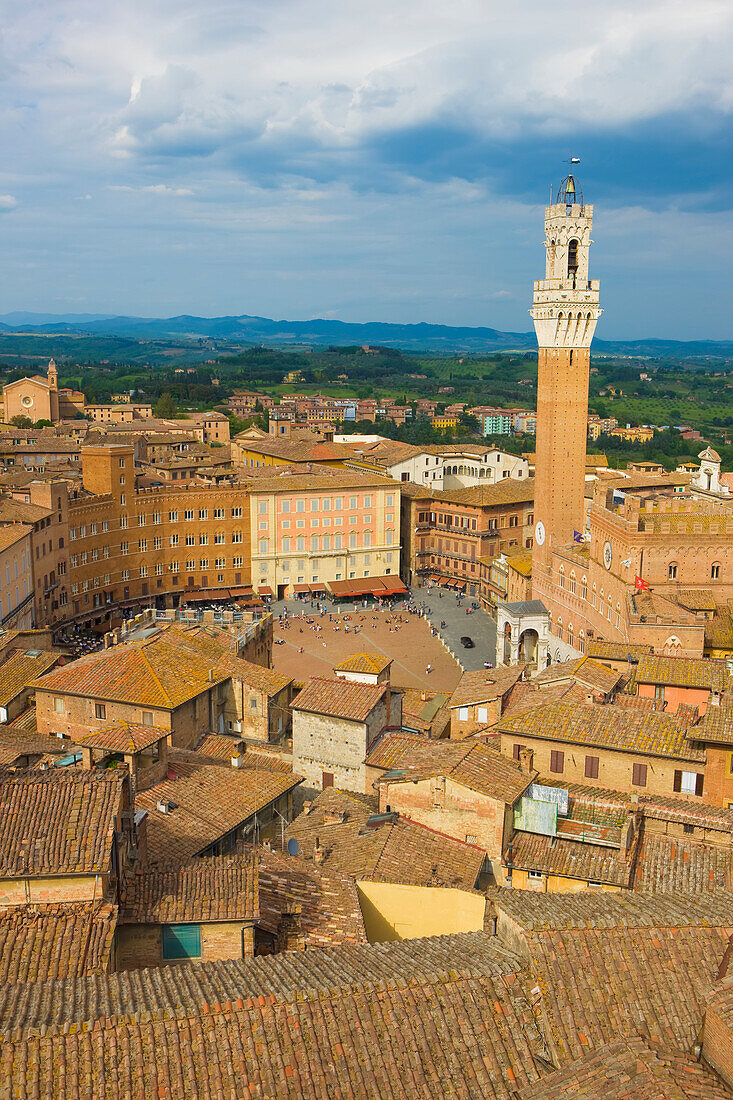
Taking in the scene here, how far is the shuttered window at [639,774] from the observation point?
21891 mm

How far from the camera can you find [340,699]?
24406 mm

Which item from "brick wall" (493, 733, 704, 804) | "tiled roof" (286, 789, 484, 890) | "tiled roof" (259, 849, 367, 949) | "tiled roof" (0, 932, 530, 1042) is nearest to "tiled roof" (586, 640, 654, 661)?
"brick wall" (493, 733, 704, 804)

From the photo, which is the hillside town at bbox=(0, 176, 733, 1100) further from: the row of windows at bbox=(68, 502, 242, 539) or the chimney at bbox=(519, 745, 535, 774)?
the row of windows at bbox=(68, 502, 242, 539)

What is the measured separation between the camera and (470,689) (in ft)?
96.3

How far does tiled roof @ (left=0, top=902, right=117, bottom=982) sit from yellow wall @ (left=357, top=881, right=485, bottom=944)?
4.47 meters

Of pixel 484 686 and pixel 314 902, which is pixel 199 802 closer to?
pixel 314 902

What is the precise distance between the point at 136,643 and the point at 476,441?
440 feet

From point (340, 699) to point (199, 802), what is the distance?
5.85 m

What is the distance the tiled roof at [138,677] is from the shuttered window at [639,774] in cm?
1071

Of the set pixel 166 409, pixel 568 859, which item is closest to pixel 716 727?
pixel 568 859

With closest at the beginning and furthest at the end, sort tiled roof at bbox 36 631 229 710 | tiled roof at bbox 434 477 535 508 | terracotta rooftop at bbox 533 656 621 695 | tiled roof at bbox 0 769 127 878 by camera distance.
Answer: tiled roof at bbox 0 769 127 878 < tiled roof at bbox 36 631 229 710 < terracotta rooftop at bbox 533 656 621 695 < tiled roof at bbox 434 477 535 508

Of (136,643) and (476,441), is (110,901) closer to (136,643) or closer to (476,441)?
(136,643)

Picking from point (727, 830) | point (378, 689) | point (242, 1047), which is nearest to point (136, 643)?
point (378, 689)

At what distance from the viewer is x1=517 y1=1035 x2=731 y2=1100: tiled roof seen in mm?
8602
